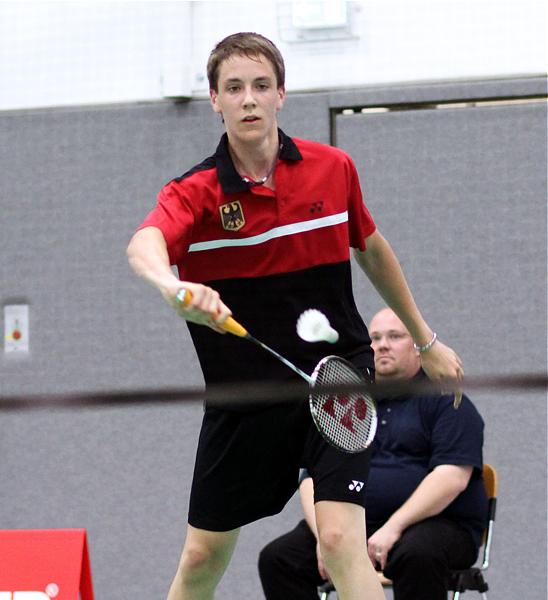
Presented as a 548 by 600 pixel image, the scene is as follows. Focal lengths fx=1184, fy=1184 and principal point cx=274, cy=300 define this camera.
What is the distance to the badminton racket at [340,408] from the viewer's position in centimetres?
296

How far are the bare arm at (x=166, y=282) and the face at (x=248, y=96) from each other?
425 mm

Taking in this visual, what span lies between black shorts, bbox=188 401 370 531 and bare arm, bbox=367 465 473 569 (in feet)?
3.18

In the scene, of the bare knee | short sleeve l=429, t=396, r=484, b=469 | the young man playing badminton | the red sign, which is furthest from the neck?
the red sign

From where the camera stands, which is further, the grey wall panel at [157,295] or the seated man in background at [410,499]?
the grey wall panel at [157,295]

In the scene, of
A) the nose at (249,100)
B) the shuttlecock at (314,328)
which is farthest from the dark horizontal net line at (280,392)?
the nose at (249,100)

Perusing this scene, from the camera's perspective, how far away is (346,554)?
9.56 ft

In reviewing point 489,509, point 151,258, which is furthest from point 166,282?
point 489,509

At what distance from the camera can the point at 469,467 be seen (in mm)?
4242

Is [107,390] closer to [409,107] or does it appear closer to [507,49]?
[409,107]

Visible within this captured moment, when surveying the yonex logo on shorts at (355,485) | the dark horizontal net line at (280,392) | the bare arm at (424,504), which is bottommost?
the bare arm at (424,504)

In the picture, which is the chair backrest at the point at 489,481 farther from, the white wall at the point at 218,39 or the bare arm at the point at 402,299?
the white wall at the point at 218,39

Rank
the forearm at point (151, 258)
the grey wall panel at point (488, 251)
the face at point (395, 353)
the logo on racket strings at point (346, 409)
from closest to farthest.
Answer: the forearm at point (151, 258) < the logo on racket strings at point (346, 409) < the face at point (395, 353) < the grey wall panel at point (488, 251)

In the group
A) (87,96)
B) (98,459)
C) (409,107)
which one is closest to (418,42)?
(409,107)

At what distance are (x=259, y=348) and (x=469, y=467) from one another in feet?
4.55
